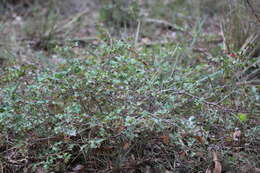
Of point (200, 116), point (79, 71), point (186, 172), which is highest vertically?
point (79, 71)

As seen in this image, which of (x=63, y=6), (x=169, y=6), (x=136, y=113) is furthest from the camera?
(x=63, y=6)

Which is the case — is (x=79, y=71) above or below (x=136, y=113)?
above

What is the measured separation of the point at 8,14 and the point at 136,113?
4055 millimetres

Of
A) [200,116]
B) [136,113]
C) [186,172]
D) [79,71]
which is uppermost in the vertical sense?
[79,71]

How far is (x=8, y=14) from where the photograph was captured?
5340 millimetres

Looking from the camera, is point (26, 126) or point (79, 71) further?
point (79, 71)

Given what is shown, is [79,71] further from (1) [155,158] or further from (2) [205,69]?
(2) [205,69]

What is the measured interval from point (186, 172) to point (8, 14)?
4.29 m

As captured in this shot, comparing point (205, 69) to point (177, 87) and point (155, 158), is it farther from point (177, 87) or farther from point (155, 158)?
point (155, 158)

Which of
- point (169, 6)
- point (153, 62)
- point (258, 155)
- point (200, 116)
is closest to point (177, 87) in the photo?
point (200, 116)

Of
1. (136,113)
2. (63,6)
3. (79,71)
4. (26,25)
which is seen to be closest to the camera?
(136,113)

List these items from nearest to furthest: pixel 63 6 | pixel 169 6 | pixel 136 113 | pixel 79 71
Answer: pixel 136 113, pixel 79 71, pixel 169 6, pixel 63 6

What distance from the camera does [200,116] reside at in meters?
2.41

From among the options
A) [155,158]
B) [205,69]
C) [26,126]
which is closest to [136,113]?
[155,158]
